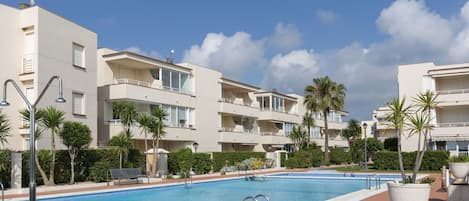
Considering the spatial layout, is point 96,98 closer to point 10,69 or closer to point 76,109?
point 76,109

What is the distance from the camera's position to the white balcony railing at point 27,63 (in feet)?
96.6

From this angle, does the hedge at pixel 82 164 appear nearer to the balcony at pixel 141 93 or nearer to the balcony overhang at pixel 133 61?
the balcony at pixel 141 93

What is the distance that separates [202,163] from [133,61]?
8.95 meters

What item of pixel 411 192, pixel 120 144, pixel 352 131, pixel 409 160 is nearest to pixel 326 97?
pixel 409 160

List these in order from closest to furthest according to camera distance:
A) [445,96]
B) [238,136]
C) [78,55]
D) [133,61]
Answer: [78,55], [133,61], [445,96], [238,136]

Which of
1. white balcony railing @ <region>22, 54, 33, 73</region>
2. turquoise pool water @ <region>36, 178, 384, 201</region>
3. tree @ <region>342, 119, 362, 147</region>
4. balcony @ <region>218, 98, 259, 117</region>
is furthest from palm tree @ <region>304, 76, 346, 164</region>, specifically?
white balcony railing @ <region>22, 54, 33, 73</region>

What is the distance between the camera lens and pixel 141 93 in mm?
37312

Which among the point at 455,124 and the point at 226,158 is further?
the point at 455,124

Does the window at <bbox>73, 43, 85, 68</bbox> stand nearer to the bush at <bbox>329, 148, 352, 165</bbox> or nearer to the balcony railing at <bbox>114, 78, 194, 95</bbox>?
the balcony railing at <bbox>114, 78, 194, 95</bbox>

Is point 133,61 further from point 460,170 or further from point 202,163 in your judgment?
point 460,170

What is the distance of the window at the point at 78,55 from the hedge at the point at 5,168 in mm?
9135

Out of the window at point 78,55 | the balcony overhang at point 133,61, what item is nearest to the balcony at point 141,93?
the balcony overhang at point 133,61

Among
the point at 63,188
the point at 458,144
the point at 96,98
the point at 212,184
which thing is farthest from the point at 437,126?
the point at 63,188

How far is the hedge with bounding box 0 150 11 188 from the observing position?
78.1 feet
